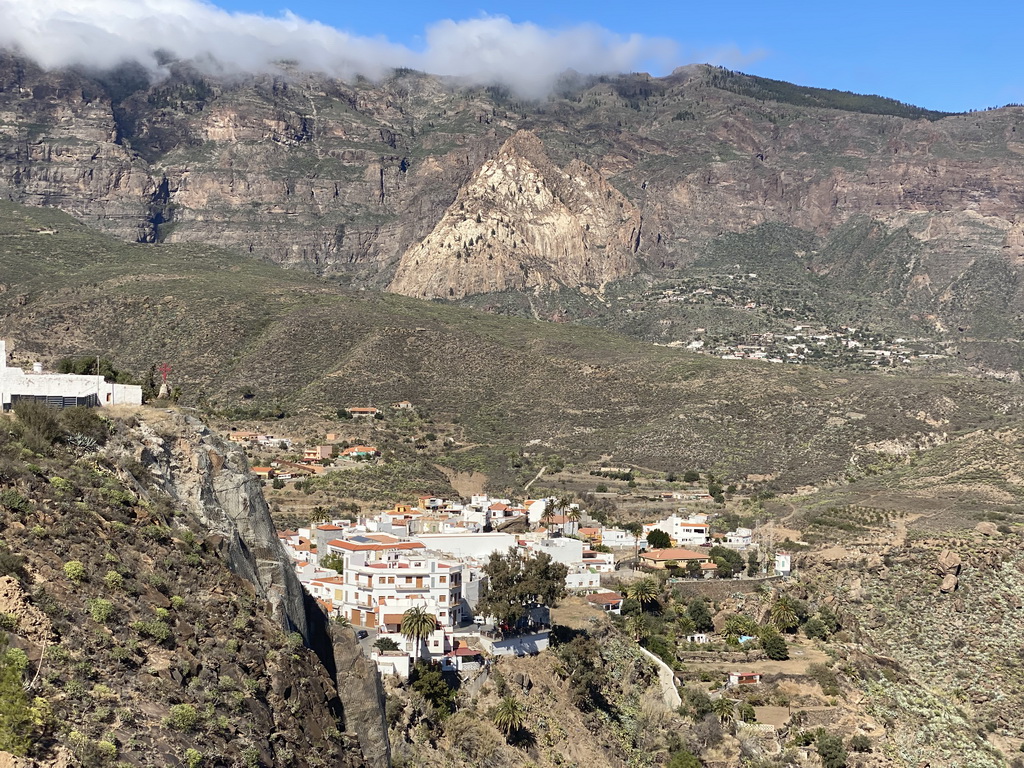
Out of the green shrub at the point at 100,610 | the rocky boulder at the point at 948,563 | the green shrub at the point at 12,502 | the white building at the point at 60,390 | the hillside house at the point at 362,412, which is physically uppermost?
the white building at the point at 60,390

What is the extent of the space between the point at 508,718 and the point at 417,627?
3.43 meters

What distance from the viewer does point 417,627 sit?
40.7 m

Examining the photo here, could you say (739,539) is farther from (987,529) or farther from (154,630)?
(154,630)

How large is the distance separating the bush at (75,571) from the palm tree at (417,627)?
1833cm

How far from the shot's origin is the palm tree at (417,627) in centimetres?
4069

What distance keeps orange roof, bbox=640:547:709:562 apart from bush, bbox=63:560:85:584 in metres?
Answer: 46.3

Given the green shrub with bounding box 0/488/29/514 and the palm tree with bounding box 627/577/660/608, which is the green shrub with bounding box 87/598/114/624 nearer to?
the green shrub with bounding box 0/488/29/514

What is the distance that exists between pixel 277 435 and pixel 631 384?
3475 centimetres

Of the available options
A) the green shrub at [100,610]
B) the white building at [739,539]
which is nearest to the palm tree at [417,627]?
the green shrub at [100,610]

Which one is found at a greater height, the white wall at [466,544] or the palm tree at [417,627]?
the palm tree at [417,627]

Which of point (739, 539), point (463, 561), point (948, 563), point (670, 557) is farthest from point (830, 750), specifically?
point (739, 539)

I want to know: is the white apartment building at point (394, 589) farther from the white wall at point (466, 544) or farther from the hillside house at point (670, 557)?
the hillside house at point (670, 557)

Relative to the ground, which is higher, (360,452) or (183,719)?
(183,719)

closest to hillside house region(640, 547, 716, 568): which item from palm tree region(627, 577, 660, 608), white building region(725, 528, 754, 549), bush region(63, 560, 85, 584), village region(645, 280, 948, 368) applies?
white building region(725, 528, 754, 549)
